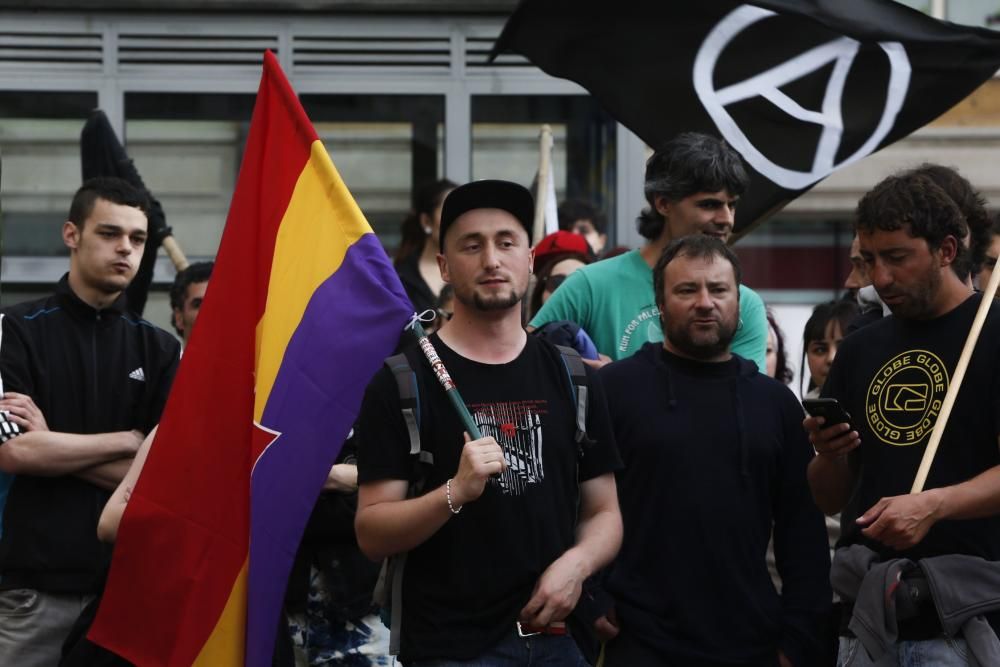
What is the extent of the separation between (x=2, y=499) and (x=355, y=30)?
6.14 m

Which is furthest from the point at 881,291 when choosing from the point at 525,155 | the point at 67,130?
the point at 67,130

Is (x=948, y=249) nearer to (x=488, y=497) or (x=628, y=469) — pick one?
(x=628, y=469)

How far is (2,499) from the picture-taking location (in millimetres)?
6305

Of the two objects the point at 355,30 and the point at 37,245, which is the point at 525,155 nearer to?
the point at 355,30

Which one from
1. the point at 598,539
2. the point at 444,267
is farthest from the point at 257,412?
the point at 598,539

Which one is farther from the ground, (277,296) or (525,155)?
(525,155)

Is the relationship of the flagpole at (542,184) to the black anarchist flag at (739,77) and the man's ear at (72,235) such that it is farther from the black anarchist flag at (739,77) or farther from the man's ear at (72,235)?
the man's ear at (72,235)

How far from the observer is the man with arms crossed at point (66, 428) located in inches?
241

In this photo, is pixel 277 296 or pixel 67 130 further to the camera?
pixel 67 130

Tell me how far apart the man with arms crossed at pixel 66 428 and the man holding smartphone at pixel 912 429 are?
2.68 m

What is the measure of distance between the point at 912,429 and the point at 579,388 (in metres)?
0.97

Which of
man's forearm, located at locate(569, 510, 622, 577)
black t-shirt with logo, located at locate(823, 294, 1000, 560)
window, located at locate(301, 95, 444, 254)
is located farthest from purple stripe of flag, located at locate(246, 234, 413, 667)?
window, located at locate(301, 95, 444, 254)

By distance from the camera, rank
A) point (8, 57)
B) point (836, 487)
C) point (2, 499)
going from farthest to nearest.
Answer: point (8, 57) < point (2, 499) < point (836, 487)

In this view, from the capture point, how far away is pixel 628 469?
17.3 ft
